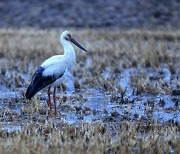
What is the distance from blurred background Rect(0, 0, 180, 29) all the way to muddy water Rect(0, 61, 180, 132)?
24660 millimetres

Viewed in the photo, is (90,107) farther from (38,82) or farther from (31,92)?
(31,92)

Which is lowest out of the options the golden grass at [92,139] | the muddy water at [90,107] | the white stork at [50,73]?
the golden grass at [92,139]

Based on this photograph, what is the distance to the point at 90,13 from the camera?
41.0 m

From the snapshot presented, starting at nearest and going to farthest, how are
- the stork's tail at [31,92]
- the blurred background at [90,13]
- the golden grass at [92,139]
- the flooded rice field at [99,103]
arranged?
the golden grass at [92,139]
the flooded rice field at [99,103]
the stork's tail at [31,92]
the blurred background at [90,13]

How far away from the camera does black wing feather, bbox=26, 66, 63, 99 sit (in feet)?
33.6

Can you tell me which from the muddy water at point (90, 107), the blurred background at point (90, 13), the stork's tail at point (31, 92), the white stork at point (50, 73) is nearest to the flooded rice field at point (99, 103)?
the muddy water at point (90, 107)

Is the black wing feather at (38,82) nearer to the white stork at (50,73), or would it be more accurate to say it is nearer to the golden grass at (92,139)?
the white stork at (50,73)

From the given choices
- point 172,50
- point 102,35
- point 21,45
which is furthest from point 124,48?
point 102,35

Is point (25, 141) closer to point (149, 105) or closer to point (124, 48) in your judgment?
point (149, 105)

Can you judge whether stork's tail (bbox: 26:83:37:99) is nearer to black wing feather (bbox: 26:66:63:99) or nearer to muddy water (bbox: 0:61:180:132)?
black wing feather (bbox: 26:66:63:99)

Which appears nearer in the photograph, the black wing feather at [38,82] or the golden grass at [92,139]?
the golden grass at [92,139]

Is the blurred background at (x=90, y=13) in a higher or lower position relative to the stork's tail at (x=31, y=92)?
higher

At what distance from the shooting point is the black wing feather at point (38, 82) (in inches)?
403

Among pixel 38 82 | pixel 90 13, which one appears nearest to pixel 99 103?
pixel 38 82
